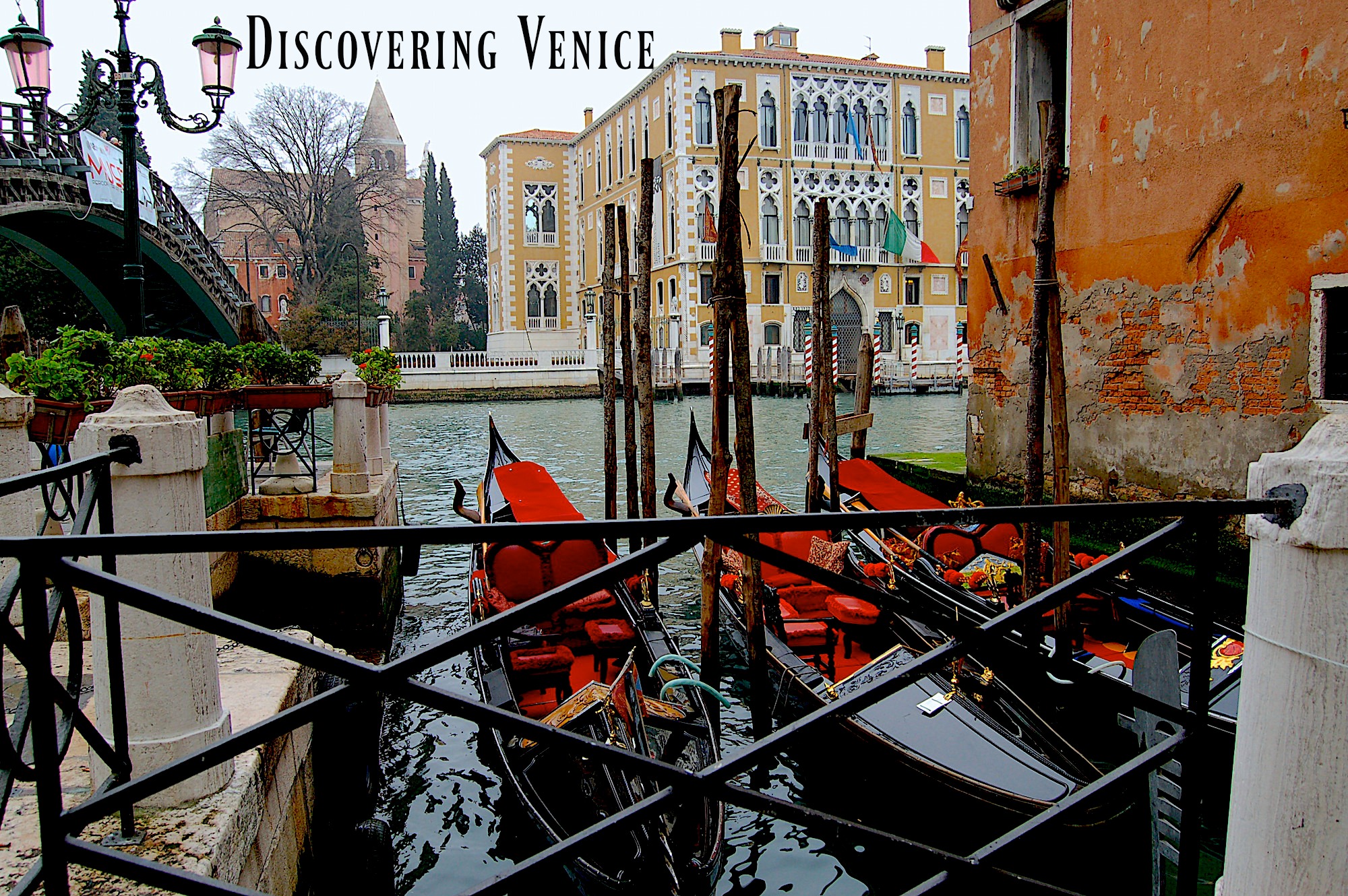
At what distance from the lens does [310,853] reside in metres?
2.85

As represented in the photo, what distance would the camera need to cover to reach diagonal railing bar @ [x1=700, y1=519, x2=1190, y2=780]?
1062 mm

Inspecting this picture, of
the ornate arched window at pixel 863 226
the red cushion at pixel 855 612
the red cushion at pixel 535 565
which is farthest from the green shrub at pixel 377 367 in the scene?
the ornate arched window at pixel 863 226

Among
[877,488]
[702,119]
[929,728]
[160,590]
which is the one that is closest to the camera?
[160,590]

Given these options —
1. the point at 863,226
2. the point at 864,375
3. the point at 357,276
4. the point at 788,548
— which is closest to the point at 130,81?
the point at 788,548

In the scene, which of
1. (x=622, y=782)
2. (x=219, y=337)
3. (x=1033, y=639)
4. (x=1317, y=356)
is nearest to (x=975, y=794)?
(x=622, y=782)

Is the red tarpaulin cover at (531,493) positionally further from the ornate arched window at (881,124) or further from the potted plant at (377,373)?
the ornate arched window at (881,124)

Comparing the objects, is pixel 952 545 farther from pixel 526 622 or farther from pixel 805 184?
pixel 805 184

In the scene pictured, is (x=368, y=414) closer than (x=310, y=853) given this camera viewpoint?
No

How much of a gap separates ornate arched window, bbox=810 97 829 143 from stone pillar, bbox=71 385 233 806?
2840 centimetres

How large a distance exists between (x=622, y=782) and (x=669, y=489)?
4.66 metres

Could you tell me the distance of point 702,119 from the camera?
89.9 feet

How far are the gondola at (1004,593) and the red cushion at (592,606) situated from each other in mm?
1415

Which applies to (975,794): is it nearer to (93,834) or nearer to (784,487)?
(93,834)

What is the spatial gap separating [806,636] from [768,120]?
83.1 feet
